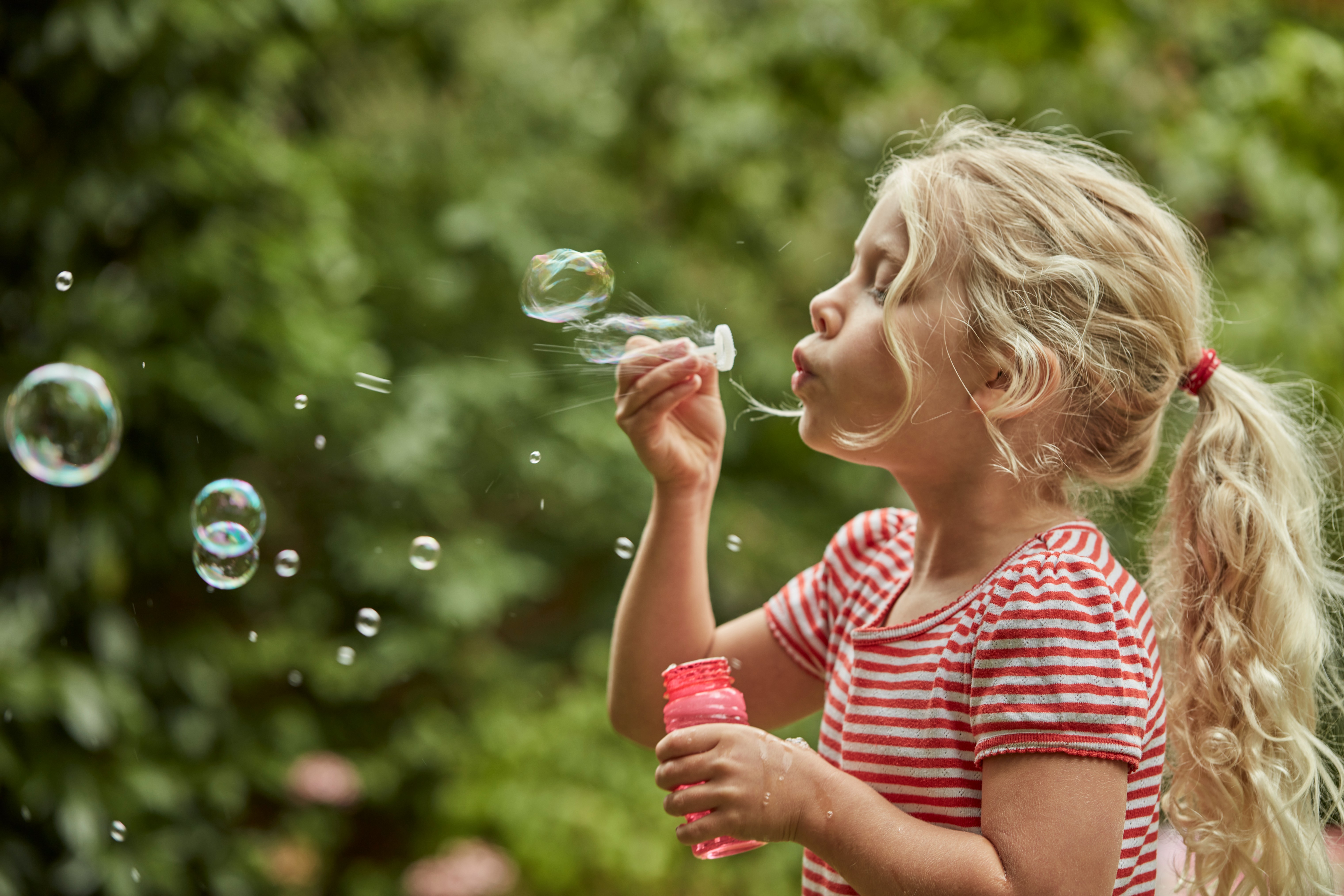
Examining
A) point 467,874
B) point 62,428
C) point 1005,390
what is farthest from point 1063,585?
point 467,874

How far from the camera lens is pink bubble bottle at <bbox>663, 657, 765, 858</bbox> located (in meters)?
0.80

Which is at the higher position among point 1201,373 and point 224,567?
point 1201,373

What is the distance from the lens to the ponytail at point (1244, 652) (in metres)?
0.87

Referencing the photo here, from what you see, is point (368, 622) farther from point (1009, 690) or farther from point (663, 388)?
point (1009, 690)

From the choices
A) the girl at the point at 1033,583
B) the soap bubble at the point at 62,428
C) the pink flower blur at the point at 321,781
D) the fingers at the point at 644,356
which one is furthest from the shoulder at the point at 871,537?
the pink flower blur at the point at 321,781

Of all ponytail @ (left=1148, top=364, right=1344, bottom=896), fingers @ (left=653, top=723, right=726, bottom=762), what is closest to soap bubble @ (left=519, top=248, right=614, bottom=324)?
fingers @ (left=653, top=723, right=726, bottom=762)

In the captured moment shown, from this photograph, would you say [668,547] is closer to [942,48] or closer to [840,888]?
[840,888]

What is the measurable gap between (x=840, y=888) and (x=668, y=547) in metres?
0.32

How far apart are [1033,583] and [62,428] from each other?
1.19 meters

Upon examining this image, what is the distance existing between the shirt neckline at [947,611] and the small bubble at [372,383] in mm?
1479

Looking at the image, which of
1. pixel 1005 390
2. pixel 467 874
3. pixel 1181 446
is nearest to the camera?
pixel 1005 390

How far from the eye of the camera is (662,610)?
101 cm

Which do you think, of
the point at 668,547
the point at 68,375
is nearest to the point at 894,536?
the point at 668,547

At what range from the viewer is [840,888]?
0.86 meters
